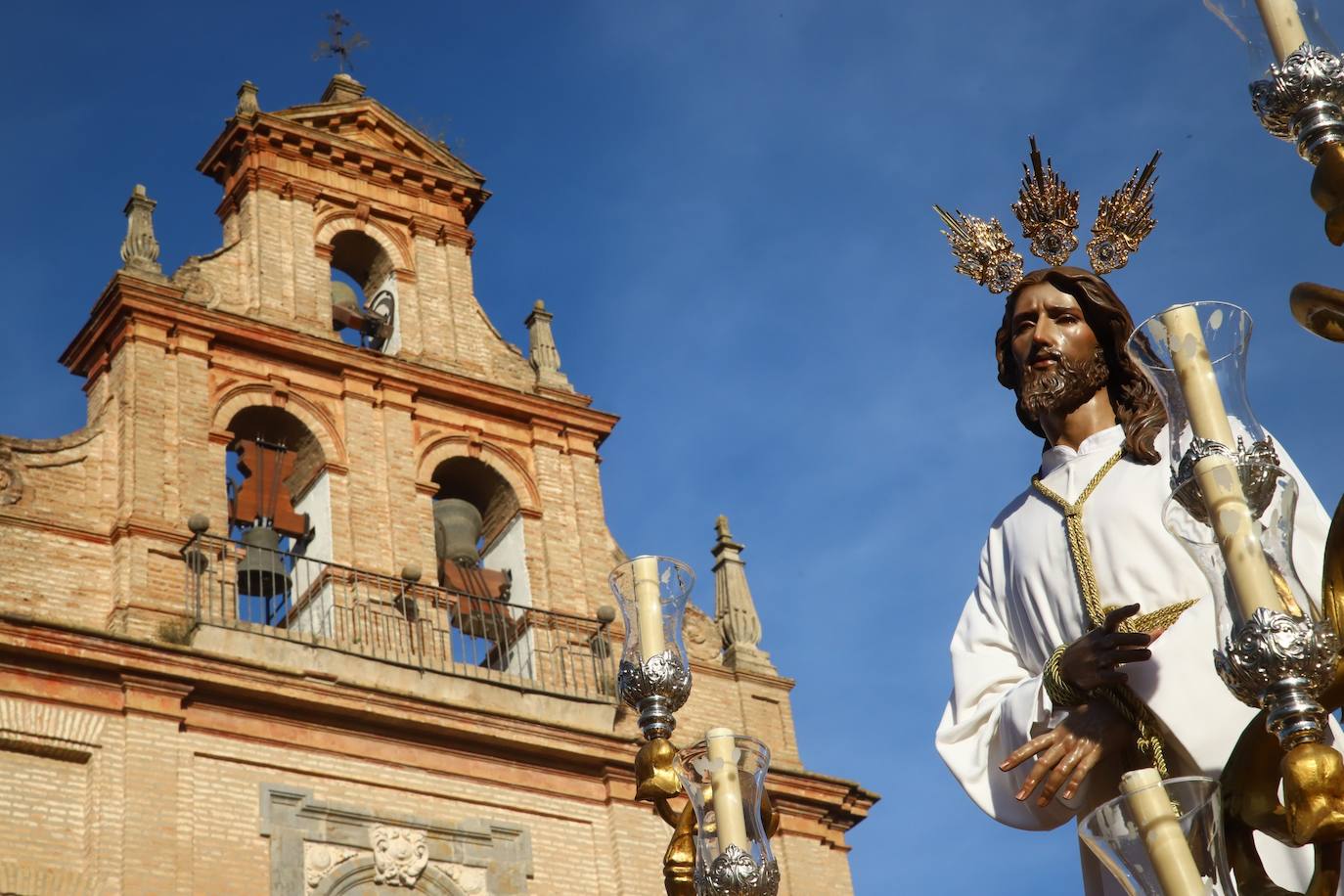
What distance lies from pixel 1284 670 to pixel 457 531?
15.4 metres

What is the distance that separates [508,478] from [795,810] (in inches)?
152

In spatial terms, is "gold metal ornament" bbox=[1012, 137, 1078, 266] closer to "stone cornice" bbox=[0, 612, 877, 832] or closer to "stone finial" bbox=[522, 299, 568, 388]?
"stone cornice" bbox=[0, 612, 877, 832]

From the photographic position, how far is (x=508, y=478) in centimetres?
1847

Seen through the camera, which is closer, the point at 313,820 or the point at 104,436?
the point at 313,820

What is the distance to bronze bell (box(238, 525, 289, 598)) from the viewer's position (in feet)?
52.7

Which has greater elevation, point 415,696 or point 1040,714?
point 415,696

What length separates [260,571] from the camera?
16125 millimetres

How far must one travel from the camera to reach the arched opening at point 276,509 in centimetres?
1616

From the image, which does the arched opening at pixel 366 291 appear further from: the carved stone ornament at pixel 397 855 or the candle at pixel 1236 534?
the candle at pixel 1236 534

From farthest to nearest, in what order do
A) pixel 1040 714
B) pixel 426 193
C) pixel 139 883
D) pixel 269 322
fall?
pixel 426 193 < pixel 269 322 < pixel 139 883 < pixel 1040 714

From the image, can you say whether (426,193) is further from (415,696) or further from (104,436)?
(415,696)

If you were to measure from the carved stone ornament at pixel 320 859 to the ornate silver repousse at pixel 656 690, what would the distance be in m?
10.3

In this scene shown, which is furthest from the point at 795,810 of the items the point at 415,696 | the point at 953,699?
the point at 953,699

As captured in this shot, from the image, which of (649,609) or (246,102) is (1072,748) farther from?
(246,102)
